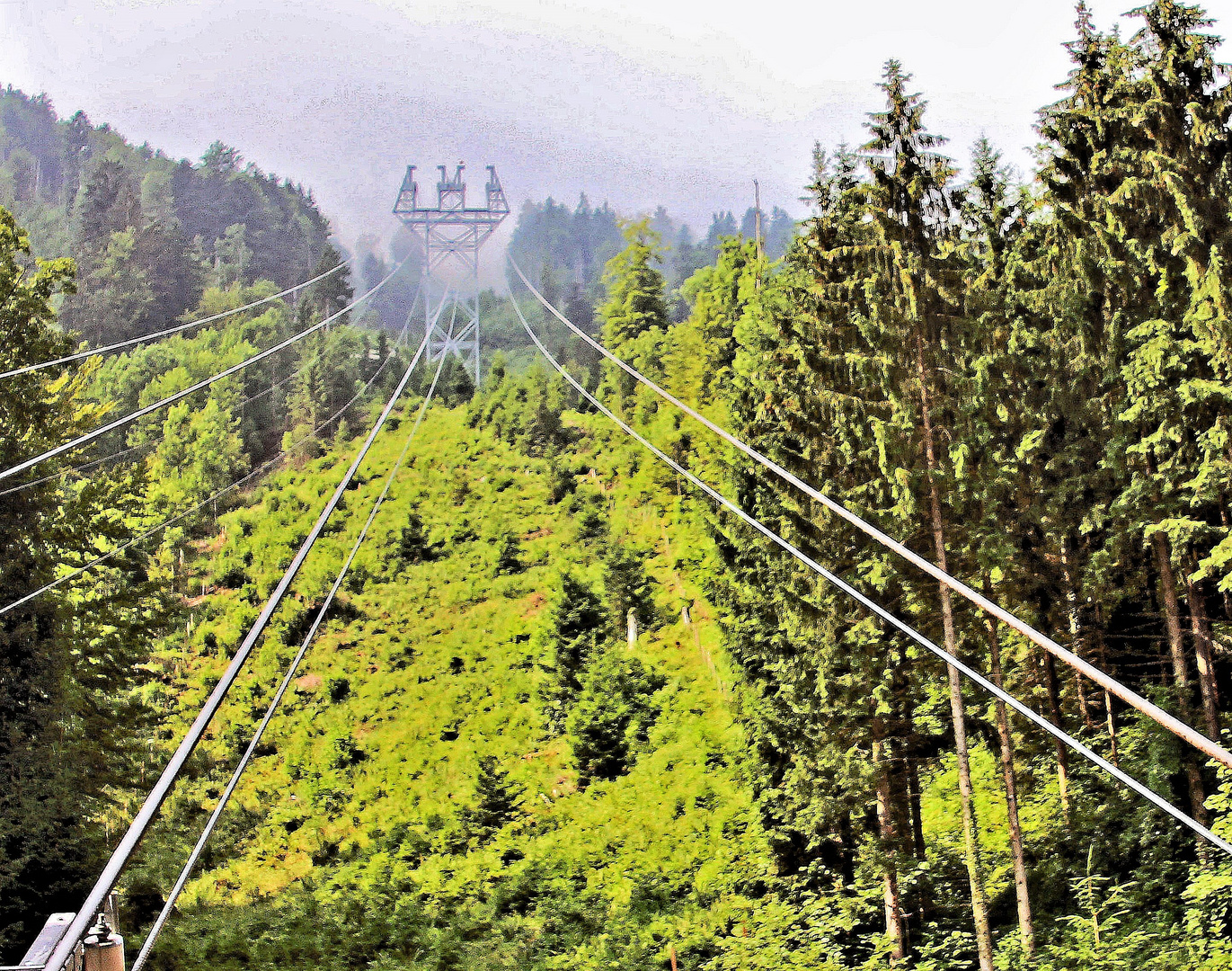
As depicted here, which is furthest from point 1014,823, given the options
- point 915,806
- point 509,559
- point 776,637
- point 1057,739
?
point 509,559

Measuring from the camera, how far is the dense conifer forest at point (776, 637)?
49.7ft

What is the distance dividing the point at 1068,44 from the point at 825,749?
35.0ft

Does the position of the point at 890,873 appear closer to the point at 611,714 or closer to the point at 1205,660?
the point at 1205,660

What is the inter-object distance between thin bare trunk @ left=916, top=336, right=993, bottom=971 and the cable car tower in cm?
3702

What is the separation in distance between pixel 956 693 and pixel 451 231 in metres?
43.3

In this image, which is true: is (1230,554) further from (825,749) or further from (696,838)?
(696,838)

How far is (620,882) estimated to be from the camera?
21703 millimetres

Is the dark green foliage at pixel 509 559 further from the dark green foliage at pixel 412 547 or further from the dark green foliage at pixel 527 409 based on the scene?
the dark green foliage at pixel 527 409

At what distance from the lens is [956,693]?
15641 mm

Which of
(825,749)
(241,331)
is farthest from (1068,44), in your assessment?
(241,331)

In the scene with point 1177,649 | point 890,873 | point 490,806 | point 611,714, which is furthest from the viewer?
point 611,714

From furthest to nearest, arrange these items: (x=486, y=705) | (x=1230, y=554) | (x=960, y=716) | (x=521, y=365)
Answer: (x=521, y=365), (x=486, y=705), (x=960, y=716), (x=1230, y=554)

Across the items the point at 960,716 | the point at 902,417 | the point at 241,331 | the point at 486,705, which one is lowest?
the point at 486,705

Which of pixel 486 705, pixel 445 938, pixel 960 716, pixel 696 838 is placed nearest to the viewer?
pixel 960 716
